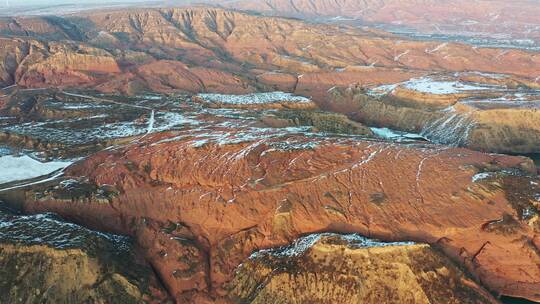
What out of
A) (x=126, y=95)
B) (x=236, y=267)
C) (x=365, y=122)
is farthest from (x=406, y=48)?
(x=236, y=267)

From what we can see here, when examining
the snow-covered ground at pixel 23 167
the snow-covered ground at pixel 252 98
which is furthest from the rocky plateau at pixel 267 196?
the snow-covered ground at pixel 252 98

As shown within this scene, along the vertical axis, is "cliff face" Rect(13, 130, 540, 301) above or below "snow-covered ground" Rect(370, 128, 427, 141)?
above

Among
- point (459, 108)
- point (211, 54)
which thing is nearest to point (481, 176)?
point (459, 108)

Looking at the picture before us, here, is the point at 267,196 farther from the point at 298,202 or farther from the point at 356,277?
the point at 356,277

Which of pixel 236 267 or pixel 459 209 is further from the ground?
pixel 459 209

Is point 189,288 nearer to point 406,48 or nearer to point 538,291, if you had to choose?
point 538,291

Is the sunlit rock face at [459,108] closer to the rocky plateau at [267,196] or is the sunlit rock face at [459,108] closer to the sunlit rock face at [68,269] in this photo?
the rocky plateau at [267,196]

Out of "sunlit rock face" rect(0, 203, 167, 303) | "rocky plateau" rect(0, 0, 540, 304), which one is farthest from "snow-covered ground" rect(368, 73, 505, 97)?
"sunlit rock face" rect(0, 203, 167, 303)

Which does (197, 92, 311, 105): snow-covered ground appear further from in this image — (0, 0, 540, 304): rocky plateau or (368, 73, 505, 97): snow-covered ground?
(368, 73, 505, 97): snow-covered ground
